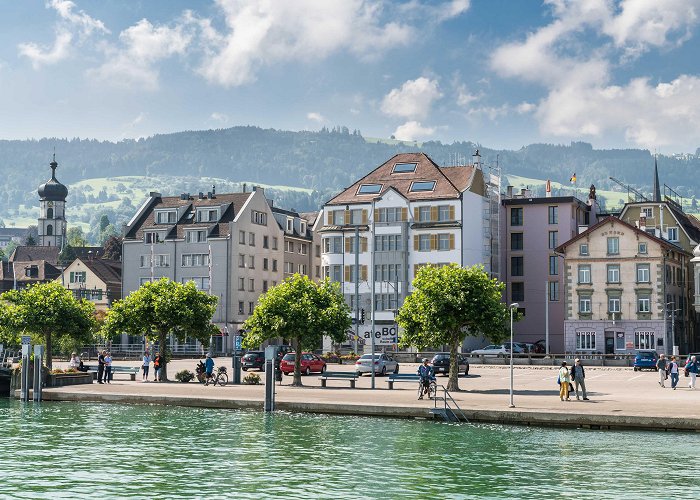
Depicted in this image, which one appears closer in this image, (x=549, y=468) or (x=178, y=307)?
(x=549, y=468)

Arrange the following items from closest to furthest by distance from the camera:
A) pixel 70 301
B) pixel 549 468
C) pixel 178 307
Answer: pixel 549 468 < pixel 178 307 < pixel 70 301

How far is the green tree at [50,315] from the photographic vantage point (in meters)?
72.6

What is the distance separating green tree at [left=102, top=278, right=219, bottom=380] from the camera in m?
66.1

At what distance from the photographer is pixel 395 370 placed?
76.1m

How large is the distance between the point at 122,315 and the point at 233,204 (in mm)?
60525

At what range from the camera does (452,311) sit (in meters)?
57.3

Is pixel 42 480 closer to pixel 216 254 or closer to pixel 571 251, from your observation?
pixel 571 251

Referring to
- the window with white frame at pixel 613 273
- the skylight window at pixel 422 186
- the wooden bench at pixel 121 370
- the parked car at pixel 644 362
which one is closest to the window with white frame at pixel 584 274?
the window with white frame at pixel 613 273

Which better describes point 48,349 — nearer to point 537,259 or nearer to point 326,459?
point 326,459

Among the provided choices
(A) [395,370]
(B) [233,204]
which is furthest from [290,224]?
(A) [395,370]

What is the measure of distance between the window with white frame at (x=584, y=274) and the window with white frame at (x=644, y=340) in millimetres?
7294

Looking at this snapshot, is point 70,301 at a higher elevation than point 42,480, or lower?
higher

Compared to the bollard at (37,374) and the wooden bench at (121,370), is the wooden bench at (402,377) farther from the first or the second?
the bollard at (37,374)

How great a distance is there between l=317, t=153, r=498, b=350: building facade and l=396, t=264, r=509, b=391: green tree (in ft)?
172
